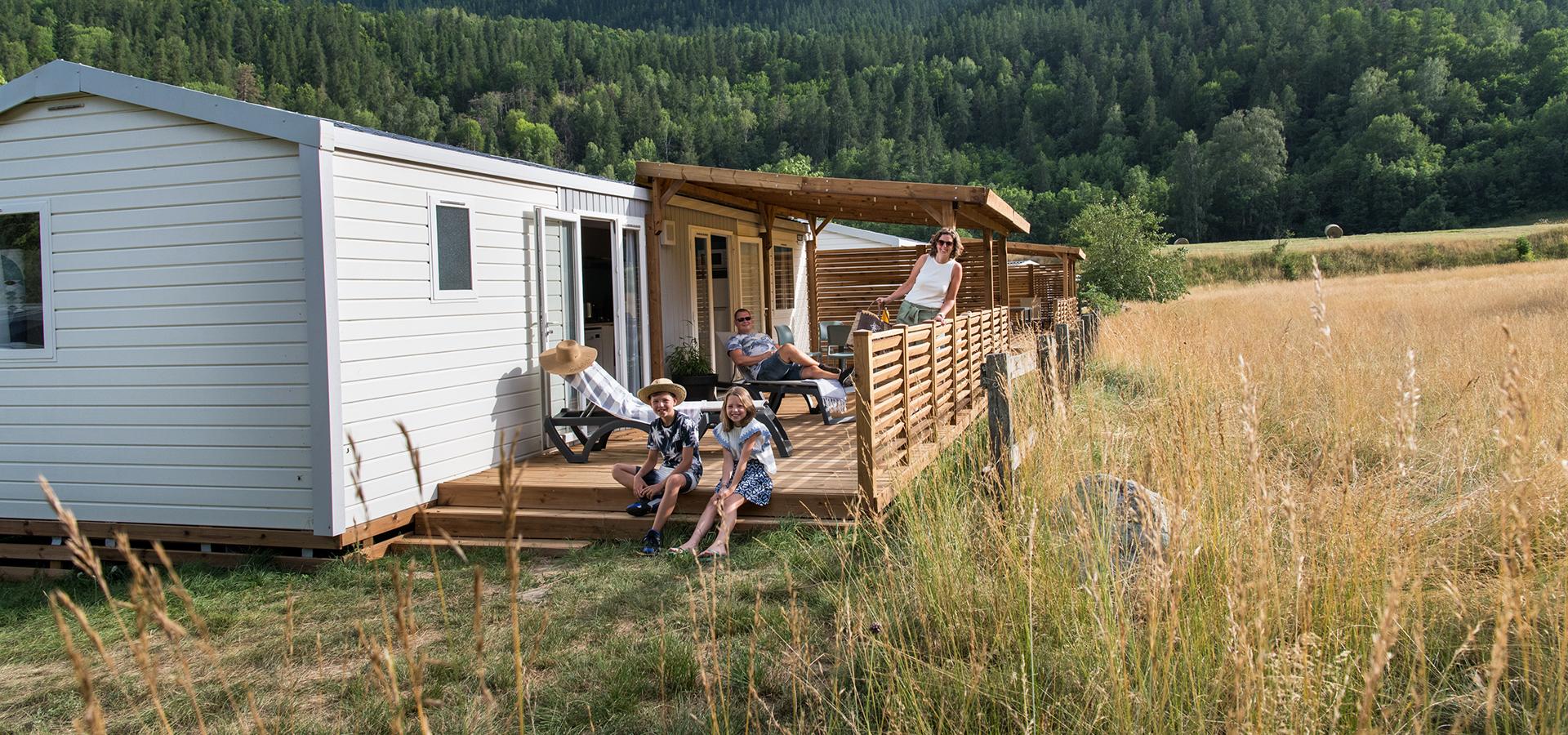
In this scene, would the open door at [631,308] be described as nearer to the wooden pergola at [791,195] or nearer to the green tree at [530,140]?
the wooden pergola at [791,195]

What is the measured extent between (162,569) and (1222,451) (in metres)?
5.87

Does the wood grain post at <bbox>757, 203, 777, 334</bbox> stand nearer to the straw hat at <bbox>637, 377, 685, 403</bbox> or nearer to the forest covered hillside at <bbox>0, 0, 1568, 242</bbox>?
the straw hat at <bbox>637, 377, 685, 403</bbox>

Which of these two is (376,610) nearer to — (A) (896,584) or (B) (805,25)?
(A) (896,584)

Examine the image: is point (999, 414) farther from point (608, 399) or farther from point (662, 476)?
point (608, 399)

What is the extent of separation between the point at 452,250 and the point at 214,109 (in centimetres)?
154

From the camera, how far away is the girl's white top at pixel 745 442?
586 cm

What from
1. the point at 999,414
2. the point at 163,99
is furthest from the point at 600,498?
the point at 163,99

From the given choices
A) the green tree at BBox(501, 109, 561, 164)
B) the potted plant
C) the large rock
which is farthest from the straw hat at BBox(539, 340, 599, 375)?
the green tree at BBox(501, 109, 561, 164)

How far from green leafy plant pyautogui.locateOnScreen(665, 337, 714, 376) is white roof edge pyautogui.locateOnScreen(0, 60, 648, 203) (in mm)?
3544

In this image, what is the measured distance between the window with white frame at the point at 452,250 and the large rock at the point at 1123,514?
4.27 m

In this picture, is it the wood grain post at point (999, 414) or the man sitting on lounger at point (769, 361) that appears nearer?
the wood grain post at point (999, 414)

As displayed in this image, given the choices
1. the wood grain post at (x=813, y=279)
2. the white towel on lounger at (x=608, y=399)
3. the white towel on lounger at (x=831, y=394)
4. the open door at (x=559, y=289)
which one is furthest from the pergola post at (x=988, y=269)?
the white towel on lounger at (x=608, y=399)

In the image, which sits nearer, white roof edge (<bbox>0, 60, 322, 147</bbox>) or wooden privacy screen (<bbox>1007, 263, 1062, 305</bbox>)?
white roof edge (<bbox>0, 60, 322, 147</bbox>)

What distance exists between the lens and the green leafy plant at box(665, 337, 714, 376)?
33.2 ft
